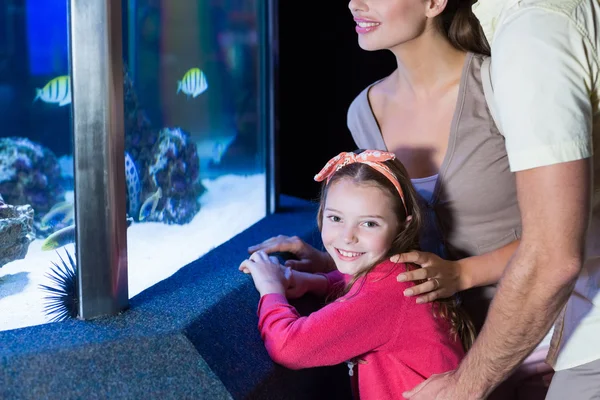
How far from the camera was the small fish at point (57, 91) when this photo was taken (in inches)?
50.7

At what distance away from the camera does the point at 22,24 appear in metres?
1.25

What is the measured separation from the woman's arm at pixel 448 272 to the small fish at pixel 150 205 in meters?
0.61

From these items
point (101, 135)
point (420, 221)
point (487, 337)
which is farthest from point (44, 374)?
point (420, 221)

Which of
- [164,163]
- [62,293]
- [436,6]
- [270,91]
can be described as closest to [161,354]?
[62,293]

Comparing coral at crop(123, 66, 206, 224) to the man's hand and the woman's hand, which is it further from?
the man's hand

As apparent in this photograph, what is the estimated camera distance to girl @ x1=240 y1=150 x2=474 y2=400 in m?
1.42

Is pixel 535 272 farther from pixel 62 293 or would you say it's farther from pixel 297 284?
pixel 62 293

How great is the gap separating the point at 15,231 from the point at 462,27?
3.95ft

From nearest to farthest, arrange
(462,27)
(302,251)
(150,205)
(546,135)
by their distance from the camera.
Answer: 1. (546,135)
2. (150,205)
3. (462,27)
4. (302,251)

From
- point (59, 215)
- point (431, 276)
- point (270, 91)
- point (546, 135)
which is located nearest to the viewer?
point (546, 135)

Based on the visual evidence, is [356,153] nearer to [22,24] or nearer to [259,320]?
[259,320]

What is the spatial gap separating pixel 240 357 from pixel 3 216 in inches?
21.8

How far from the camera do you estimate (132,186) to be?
1.54 metres

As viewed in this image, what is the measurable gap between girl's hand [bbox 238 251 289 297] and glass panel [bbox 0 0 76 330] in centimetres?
46
